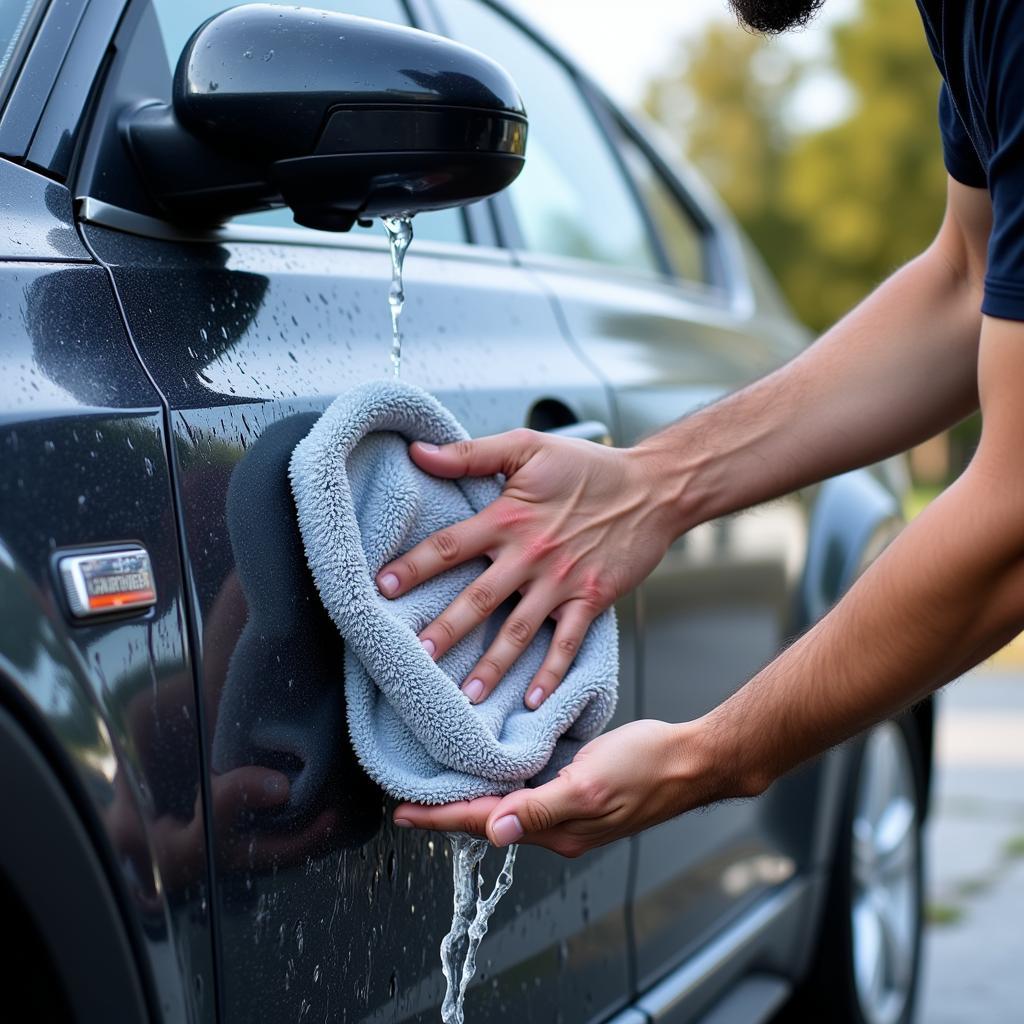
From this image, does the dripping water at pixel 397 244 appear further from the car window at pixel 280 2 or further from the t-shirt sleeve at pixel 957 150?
the t-shirt sleeve at pixel 957 150

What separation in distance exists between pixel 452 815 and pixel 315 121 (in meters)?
0.65

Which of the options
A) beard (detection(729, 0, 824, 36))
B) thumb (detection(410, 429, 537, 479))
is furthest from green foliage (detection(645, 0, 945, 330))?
thumb (detection(410, 429, 537, 479))

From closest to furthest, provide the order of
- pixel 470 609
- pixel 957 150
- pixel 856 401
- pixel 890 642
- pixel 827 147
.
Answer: pixel 890 642, pixel 470 609, pixel 957 150, pixel 856 401, pixel 827 147

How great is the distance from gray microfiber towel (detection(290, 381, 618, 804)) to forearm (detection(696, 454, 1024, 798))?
161mm

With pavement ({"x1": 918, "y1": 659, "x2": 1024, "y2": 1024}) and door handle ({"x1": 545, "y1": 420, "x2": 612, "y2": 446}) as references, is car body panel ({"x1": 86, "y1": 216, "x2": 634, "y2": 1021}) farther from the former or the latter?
pavement ({"x1": 918, "y1": 659, "x2": 1024, "y2": 1024})

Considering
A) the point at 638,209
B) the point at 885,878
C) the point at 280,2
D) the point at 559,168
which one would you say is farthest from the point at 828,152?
the point at 280,2

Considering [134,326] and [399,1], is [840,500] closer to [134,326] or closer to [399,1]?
[399,1]

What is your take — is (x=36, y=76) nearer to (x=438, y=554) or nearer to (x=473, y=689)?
(x=438, y=554)

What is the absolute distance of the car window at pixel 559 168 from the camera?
232 centimetres

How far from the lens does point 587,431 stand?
181 centimetres

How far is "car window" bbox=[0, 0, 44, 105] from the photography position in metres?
1.27

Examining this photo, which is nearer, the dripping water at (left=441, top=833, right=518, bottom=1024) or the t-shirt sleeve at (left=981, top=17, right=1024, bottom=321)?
the t-shirt sleeve at (left=981, top=17, right=1024, bottom=321)

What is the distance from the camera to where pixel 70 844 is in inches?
39.9

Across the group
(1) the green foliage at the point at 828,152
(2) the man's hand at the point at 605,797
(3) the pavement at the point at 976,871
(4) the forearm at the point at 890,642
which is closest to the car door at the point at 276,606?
(2) the man's hand at the point at 605,797
